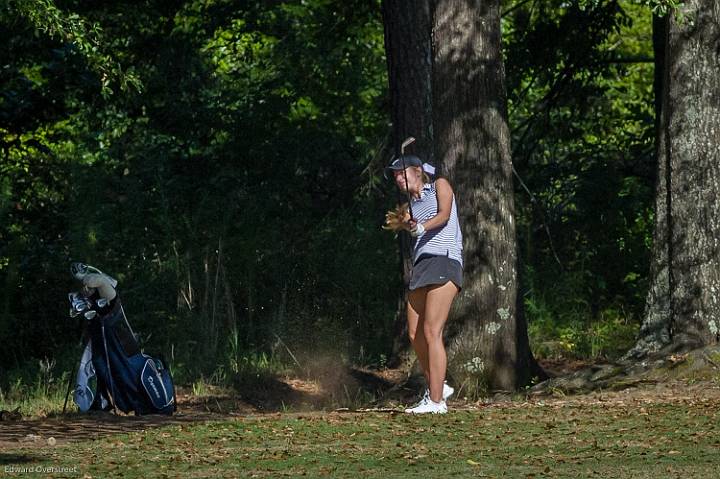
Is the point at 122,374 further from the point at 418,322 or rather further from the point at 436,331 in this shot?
the point at 436,331

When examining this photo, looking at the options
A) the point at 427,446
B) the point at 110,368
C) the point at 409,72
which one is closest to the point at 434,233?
the point at 427,446

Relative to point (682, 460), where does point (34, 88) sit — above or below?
above

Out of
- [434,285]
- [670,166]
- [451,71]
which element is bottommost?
[434,285]

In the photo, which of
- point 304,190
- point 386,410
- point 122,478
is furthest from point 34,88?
point 122,478

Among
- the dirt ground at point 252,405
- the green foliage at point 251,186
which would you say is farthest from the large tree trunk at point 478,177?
the green foliage at point 251,186

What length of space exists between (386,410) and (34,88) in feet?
32.3

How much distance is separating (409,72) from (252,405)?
394cm

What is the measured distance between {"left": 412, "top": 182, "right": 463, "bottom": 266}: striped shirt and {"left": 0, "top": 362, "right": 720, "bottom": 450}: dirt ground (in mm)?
1250

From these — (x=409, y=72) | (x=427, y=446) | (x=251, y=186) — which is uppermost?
(x=409, y=72)

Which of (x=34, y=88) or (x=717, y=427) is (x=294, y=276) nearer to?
(x=34, y=88)

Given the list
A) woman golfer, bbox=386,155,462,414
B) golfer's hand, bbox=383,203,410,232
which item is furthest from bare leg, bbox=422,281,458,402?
golfer's hand, bbox=383,203,410,232

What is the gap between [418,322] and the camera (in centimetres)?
1039

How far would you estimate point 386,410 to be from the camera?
10.4 meters

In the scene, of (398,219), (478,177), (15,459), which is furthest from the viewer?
(478,177)
